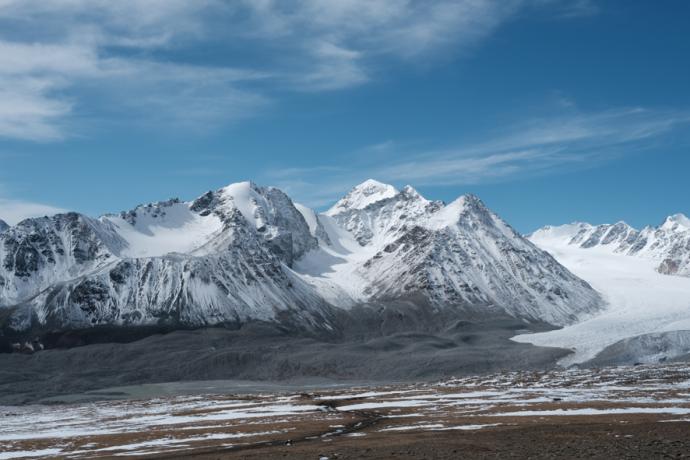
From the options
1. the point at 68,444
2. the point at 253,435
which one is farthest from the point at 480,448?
the point at 68,444

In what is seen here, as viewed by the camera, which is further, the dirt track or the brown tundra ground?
the brown tundra ground

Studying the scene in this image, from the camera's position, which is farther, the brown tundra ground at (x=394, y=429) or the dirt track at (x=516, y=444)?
the brown tundra ground at (x=394, y=429)

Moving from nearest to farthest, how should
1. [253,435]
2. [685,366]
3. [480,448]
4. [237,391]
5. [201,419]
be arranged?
[480,448], [253,435], [201,419], [685,366], [237,391]

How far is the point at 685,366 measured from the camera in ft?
586

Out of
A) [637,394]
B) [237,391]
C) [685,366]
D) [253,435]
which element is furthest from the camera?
[237,391]

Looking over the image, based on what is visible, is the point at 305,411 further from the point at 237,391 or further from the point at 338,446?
the point at 237,391

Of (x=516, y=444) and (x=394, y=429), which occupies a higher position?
(x=516, y=444)

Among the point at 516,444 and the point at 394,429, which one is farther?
the point at 394,429

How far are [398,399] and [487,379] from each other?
61.2m

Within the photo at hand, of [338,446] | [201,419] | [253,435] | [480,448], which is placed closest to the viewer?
[480,448]

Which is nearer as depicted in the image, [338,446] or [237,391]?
[338,446]

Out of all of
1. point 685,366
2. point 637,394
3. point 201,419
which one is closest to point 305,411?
point 201,419

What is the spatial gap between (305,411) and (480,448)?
5734 cm

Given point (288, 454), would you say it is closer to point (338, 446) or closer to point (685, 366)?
point (338, 446)
